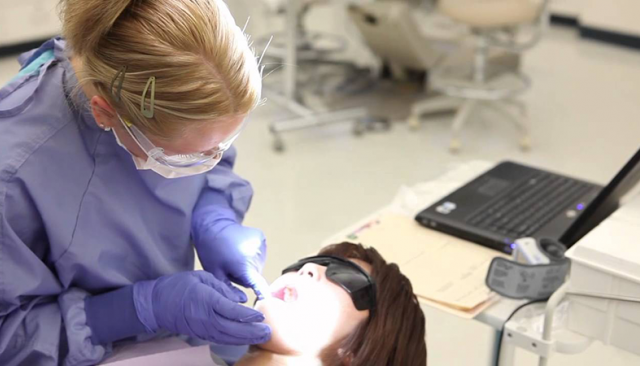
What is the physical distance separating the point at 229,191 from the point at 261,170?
76.7 inches

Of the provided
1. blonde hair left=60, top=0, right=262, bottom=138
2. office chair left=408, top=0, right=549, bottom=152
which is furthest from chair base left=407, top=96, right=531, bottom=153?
blonde hair left=60, top=0, right=262, bottom=138

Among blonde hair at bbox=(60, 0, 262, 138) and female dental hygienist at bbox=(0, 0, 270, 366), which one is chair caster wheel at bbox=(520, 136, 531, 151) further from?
blonde hair at bbox=(60, 0, 262, 138)

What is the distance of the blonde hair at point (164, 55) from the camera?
109cm

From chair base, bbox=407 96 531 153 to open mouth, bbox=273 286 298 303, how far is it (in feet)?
7.76

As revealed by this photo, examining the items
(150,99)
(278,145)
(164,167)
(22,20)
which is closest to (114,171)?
(164,167)

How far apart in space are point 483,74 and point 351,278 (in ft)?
8.53

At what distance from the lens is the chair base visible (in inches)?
145

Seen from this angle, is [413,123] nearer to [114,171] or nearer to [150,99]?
[114,171]

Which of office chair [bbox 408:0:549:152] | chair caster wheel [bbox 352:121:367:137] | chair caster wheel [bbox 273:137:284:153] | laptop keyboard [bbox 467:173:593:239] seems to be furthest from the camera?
chair caster wheel [bbox 352:121:367:137]

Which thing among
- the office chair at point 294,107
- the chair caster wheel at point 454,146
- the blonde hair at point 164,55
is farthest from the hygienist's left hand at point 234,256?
the chair caster wheel at point 454,146

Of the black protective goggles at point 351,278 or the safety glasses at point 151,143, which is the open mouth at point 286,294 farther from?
the safety glasses at point 151,143

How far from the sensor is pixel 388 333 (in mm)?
1330

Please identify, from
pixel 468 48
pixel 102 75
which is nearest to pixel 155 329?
pixel 102 75

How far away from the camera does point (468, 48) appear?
429 cm
